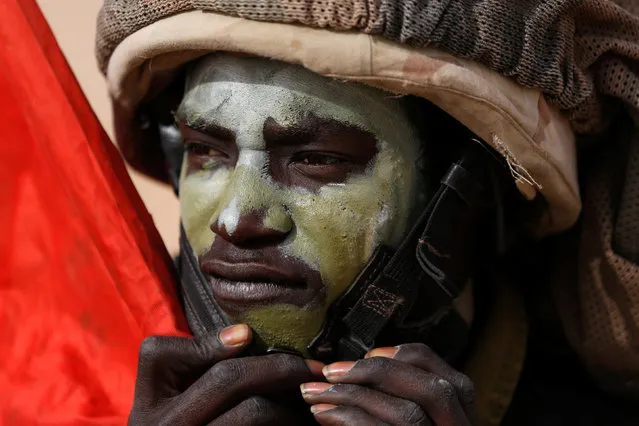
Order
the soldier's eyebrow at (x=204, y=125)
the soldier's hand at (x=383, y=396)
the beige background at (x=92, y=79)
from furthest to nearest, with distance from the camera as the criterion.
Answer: the beige background at (x=92, y=79) < the soldier's eyebrow at (x=204, y=125) < the soldier's hand at (x=383, y=396)

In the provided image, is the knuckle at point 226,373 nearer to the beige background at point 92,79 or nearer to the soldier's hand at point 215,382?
the soldier's hand at point 215,382

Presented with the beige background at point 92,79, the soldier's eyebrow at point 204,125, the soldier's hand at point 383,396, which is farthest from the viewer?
the beige background at point 92,79

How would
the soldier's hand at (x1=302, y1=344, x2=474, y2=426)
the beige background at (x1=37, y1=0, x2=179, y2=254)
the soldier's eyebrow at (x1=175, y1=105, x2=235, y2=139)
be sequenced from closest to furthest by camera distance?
the soldier's hand at (x1=302, y1=344, x2=474, y2=426), the soldier's eyebrow at (x1=175, y1=105, x2=235, y2=139), the beige background at (x1=37, y1=0, x2=179, y2=254)

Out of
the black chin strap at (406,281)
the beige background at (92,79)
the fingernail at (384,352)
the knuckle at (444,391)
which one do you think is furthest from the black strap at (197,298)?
the beige background at (92,79)

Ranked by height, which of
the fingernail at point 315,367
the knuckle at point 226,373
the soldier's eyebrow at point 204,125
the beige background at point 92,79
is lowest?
the beige background at point 92,79

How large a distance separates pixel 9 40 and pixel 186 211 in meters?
0.40

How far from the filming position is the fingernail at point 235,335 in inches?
45.1

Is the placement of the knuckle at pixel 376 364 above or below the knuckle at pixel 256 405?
above

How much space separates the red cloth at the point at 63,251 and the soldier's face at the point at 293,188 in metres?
0.17

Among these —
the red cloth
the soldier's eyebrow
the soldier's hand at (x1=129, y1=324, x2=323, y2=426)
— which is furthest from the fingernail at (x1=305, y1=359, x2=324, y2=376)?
the soldier's eyebrow

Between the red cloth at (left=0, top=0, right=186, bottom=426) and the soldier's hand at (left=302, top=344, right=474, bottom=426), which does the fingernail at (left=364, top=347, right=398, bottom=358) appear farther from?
the red cloth at (left=0, top=0, right=186, bottom=426)

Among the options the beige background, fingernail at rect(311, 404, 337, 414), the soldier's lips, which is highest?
the soldier's lips

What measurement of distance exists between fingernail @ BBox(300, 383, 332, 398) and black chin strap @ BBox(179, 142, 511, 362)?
0.09 meters

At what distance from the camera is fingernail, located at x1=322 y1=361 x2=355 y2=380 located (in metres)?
1.11
